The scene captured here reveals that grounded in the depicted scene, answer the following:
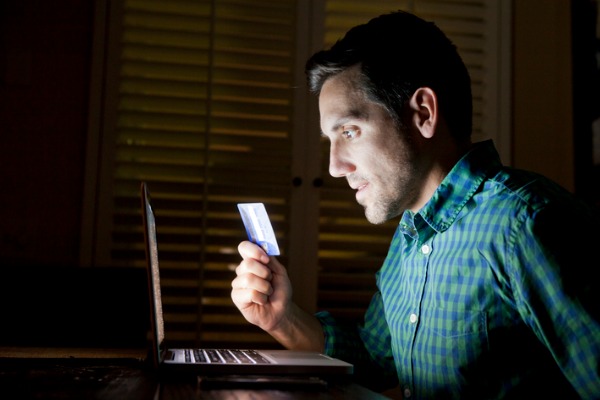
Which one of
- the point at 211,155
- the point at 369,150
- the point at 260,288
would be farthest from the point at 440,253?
the point at 211,155

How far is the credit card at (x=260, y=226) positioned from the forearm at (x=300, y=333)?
0.18 m

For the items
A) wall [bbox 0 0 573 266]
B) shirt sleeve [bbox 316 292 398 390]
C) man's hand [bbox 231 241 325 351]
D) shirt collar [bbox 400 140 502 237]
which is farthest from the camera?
wall [bbox 0 0 573 266]

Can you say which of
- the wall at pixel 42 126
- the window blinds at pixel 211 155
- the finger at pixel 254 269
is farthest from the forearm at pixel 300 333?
the wall at pixel 42 126

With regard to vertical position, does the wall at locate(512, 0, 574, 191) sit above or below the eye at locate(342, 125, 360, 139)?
above

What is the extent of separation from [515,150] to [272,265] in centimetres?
155

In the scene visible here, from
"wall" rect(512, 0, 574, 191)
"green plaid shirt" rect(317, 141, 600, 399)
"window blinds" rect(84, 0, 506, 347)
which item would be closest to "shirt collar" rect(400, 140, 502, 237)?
"green plaid shirt" rect(317, 141, 600, 399)

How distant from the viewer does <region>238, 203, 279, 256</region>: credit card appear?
1.12 m

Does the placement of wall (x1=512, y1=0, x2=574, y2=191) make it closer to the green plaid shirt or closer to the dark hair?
the dark hair

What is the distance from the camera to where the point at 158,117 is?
7.16 feet

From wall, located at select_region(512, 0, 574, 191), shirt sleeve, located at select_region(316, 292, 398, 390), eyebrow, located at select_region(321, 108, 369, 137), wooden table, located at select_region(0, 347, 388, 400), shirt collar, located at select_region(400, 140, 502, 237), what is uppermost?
wall, located at select_region(512, 0, 574, 191)

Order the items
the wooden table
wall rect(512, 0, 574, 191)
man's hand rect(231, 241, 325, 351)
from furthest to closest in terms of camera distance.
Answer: wall rect(512, 0, 574, 191) → man's hand rect(231, 241, 325, 351) → the wooden table

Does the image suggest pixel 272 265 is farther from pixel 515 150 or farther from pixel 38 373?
pixel 515 150

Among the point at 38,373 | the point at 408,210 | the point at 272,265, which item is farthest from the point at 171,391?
the point at 408,210

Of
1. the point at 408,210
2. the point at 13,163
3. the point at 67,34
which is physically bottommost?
the point at 408,210
